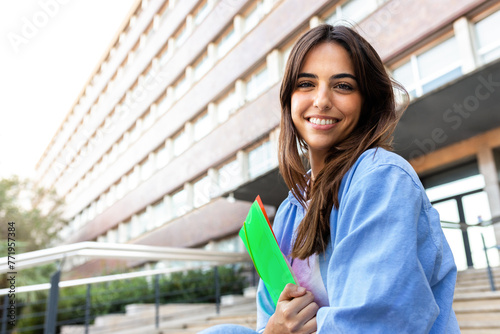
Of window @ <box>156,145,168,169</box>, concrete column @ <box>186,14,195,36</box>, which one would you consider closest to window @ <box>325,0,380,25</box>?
concrete column @ <box>186,14,195,36</box>

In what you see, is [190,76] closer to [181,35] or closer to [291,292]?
[181,35]

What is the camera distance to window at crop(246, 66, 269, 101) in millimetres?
14593

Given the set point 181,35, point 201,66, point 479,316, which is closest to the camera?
point 479,316

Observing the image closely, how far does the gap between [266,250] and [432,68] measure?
9.75 meters

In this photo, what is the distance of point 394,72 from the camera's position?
10.5m

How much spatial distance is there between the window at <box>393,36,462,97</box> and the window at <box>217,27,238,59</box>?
834 centimetres

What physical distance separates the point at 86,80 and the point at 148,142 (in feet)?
56.1

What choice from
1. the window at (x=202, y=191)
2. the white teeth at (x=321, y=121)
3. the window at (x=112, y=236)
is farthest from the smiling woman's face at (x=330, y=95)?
the window at (x=112, y=236)

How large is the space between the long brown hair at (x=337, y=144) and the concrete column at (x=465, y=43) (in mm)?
8488

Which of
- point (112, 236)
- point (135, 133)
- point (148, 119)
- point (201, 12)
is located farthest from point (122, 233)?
point (201, 12)

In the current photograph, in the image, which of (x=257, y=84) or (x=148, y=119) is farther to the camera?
(x=148, y=119)

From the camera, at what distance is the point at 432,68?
31.1ft

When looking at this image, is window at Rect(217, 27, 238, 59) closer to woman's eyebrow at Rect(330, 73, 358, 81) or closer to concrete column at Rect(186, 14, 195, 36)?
concrete column at Rect(186, 14, 195, 36)

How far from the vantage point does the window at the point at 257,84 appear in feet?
47.9
